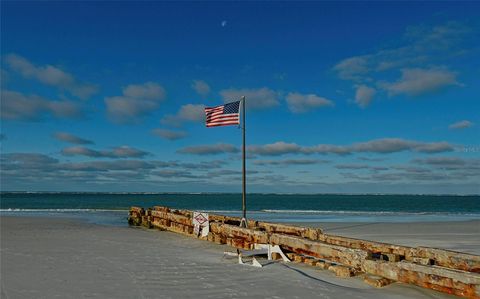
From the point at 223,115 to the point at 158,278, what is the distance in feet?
31.2

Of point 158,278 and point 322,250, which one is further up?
point 322,250

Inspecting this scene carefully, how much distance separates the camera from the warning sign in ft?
60.1

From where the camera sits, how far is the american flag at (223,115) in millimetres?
17328

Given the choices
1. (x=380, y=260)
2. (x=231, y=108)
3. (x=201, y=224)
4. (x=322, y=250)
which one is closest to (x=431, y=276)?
(x=380, y=260)

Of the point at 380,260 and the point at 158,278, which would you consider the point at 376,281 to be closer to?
the point at 380,260

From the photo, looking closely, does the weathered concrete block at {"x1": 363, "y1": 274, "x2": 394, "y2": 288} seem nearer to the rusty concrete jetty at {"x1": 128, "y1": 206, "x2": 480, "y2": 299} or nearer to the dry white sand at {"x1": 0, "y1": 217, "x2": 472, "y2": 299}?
the rusty concrete jetty at {"x1": 128, "y1": 206, "x2": 480, "y2": 299}

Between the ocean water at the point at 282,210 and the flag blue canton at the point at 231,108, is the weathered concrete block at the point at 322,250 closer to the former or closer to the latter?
the flag blue canton at the point at 231,108

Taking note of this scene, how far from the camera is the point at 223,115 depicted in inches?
698

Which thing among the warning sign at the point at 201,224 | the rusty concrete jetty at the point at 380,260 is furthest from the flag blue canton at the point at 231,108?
the rusty concrete jetty at the point at 380,260

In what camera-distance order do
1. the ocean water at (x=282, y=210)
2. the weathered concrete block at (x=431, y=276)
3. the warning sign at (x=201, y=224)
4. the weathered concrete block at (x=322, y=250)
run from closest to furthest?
1. the weathered concrete block at (x=431, y=276)
2. the weathered concrete block at (x=322, y=250)
3. the warning sign at (x=201, y=224)
4. the ocean water at (x=282, y=210)

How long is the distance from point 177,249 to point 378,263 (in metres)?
7.88

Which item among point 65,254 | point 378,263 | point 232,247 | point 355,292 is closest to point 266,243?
point 232,247

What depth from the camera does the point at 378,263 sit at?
391 inches

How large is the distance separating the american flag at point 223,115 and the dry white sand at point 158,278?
5799 mm
